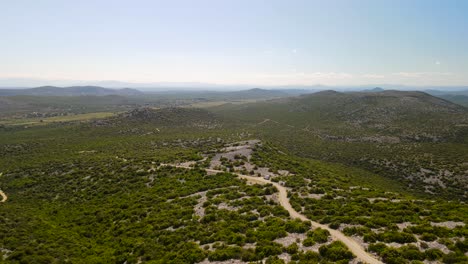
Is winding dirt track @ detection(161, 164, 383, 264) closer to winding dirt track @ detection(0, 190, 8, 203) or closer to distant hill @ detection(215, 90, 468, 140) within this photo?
winding dirt track @ detection(0, 190, 8, 203)

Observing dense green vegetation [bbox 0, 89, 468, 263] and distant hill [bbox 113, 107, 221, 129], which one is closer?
dense green vegetation [bbox 0, 89, 468, 263]

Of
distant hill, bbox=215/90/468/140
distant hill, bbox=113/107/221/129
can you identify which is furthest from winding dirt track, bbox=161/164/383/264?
distant hill, bbox=113/107/221/129

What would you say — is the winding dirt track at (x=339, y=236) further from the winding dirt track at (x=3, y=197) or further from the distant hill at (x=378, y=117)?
the distant hill at (x=378, y=117)

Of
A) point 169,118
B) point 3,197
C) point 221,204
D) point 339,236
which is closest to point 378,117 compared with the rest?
point 169,118

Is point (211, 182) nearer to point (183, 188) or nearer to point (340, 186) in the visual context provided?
point (183, 188)

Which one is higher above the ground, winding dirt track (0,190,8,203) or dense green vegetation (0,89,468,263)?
dense green vegetation (0,89,468,263)

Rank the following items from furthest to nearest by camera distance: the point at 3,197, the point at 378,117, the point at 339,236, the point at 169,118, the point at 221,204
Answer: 1. the point at 169,118
2. the point at 378,117
3. the point at 3,197
4. the point at 221,204
5. the point at 339,236

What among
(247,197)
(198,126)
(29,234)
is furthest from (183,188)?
(198,126)

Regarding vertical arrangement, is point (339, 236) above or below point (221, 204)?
above

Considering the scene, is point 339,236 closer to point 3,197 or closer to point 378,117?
point 3,197

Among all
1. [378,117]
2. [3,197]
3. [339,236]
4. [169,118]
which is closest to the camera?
[339,236]

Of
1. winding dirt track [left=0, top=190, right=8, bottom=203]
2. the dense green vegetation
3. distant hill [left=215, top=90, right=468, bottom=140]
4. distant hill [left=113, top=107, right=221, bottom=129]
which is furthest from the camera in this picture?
distant hill [left=113, top=107, right=221, bottom=129]
